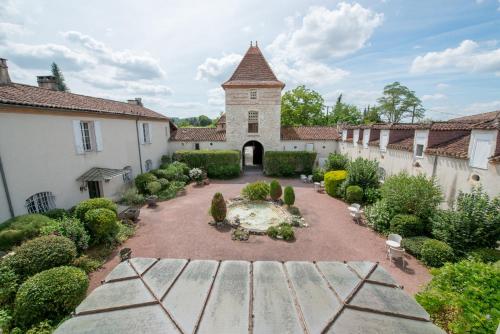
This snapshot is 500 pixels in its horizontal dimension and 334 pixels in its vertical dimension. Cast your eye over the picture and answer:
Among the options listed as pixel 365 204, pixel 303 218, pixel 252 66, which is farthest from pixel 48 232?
pixel 252 66

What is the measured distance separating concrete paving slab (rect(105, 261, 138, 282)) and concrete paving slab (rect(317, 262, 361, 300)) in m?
3.21

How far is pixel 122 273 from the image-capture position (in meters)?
3.58

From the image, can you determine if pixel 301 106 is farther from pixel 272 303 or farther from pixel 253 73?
pixel 272 303

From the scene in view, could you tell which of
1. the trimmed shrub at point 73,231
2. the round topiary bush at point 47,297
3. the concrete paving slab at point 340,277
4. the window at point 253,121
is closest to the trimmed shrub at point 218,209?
the trimmed shrub at point 73,231

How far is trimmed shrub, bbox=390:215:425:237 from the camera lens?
870 cm

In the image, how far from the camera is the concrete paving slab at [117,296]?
9.55ft

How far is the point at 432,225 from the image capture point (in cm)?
855

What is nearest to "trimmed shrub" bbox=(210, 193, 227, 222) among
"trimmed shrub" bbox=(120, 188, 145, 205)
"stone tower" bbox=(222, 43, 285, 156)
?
"trimmed shrub" bbox=(120, 188, 145, 205)

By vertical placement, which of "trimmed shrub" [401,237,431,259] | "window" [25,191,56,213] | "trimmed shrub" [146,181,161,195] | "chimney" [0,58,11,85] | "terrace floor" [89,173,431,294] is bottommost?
"terrace floor" [89,173,431,294]

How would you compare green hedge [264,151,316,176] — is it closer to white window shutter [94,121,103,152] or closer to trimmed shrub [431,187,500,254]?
trimmed shrub [431,187,500,254]

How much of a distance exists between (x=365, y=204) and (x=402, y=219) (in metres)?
4.29

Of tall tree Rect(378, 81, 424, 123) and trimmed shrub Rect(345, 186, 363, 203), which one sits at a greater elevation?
tall tree Rect(378, 81, 424, 123)

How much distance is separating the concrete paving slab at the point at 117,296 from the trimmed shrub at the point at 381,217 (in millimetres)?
10243

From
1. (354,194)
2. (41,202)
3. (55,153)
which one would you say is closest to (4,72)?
(55,153)
